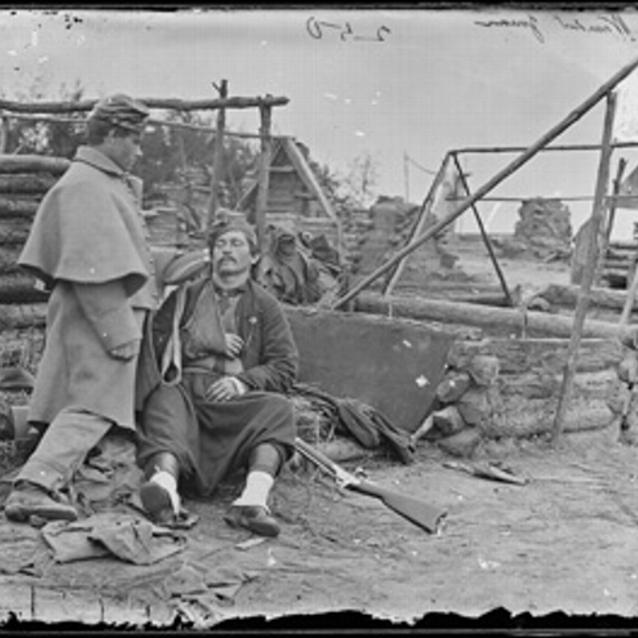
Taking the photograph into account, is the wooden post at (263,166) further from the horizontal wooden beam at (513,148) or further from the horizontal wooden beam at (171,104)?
the horizontal wooden beam at (513,148)

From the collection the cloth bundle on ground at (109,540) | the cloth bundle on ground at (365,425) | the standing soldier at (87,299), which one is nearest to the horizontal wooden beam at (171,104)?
the standing soldier at (87,299)

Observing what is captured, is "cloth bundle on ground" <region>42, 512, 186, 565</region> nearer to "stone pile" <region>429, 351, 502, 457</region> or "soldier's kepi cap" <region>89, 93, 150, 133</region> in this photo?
"soldier's kepi cap" <region>89, 93, 150, 133</region>

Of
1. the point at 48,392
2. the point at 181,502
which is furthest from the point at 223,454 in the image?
the point at 48,392

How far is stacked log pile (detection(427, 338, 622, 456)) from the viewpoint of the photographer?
689 cm

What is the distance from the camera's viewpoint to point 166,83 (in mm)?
5312

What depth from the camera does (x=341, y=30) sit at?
15.6 ft

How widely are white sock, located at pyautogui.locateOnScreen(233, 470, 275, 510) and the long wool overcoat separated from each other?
64 cm

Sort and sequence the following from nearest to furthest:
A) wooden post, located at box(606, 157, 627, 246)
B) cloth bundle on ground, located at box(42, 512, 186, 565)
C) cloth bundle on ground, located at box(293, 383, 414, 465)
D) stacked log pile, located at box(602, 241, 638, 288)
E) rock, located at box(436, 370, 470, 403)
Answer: cloth bundle on ground, located at box(42, 512, 186, 565) → cloth bundle on ground, located at box(293, 383, 414, 465) → rock, located at box(436, 370, 470, 403) → wooden post, located at box(606, 157, 627, 246) → stacked log pile, located at box(602, 241, 638, 288)

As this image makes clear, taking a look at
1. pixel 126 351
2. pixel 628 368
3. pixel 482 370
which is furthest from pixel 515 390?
pixel 126 351

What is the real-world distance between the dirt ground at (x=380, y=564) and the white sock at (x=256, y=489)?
154mm

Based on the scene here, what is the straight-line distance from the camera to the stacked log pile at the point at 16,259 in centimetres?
605

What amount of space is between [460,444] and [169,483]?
2466mm

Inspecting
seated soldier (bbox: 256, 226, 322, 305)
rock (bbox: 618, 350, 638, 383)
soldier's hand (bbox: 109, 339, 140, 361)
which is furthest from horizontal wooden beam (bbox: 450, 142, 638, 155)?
soldier's hand (bbox: 109, 339, 140, 361)

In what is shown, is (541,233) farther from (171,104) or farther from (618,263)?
(171,104)
